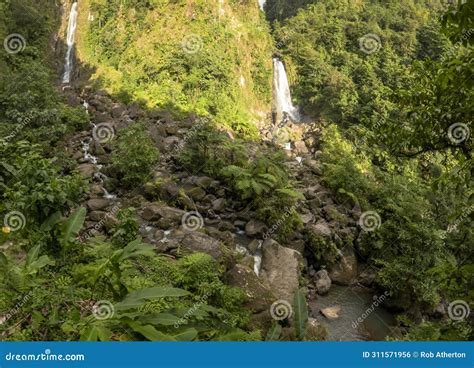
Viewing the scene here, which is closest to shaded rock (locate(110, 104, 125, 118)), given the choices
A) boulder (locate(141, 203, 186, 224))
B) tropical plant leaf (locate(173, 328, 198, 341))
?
boulder (locate(141, 203, 186, 224))

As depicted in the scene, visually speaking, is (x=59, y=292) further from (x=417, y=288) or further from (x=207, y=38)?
(x=207, y=38)

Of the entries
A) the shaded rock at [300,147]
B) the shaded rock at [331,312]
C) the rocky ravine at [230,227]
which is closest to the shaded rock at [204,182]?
the rocky ravine at [230,227]

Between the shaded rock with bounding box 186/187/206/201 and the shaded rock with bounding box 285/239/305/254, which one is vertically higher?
the shaded rock with bounding box 186/187/206/201

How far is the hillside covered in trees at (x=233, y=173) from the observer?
4.77 meters

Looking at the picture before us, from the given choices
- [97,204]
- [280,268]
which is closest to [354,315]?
[280,268]

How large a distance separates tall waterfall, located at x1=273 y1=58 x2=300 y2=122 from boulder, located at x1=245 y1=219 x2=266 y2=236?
60.4 feet

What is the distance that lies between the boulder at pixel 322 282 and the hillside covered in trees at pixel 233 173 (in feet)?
0.33

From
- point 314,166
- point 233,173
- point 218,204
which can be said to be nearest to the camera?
point 218,204

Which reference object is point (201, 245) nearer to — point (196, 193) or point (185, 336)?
point (196, 193)

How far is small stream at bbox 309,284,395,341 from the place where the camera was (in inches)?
449

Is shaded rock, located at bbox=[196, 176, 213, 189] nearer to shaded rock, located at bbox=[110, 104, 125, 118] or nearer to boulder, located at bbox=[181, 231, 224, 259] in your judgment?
boulder, located at bbox=[181, 231, 224, 259]

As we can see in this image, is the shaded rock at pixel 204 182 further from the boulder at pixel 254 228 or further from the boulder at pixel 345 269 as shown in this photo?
the boulder at pixel 345 269

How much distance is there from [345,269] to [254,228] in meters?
3.69

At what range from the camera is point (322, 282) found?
1309cm
